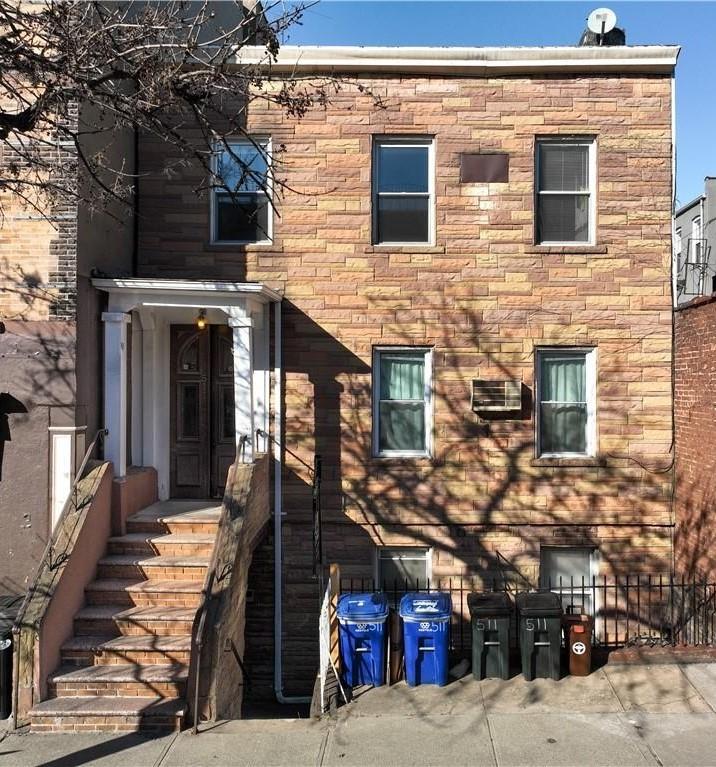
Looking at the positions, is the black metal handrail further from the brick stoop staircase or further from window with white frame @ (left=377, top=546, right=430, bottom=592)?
window with white frame @ (left=377, top=546, right=430, bottom=592)

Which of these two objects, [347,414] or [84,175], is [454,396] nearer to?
[347,414]

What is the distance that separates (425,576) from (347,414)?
2463mm

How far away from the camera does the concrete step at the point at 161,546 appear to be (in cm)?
802

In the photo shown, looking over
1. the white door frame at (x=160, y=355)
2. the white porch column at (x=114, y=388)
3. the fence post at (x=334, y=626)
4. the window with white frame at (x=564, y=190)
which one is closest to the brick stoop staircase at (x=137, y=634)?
the white porch column at (x=114, y=388)

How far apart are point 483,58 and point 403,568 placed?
696 centimetres

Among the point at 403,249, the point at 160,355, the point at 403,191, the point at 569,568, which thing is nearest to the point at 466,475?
the point at 569,568

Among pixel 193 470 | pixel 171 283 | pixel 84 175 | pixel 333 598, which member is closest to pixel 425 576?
pixel 333 598

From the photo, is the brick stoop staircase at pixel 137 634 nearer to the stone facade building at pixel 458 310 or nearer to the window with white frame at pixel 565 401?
the stone facade building at pixel 458 310

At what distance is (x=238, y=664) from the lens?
7.81 meters

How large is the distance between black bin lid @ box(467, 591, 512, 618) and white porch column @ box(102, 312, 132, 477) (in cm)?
436

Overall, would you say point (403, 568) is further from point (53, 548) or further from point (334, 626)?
point (53, 548)

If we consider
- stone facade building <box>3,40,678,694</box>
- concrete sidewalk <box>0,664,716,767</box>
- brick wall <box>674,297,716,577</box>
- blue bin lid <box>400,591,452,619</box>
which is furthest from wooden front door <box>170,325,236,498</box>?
A: brick wall <box>674,297,716,577</box>

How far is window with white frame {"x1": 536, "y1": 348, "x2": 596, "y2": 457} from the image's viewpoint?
9.72 metres

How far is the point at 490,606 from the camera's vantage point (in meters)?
7.77
